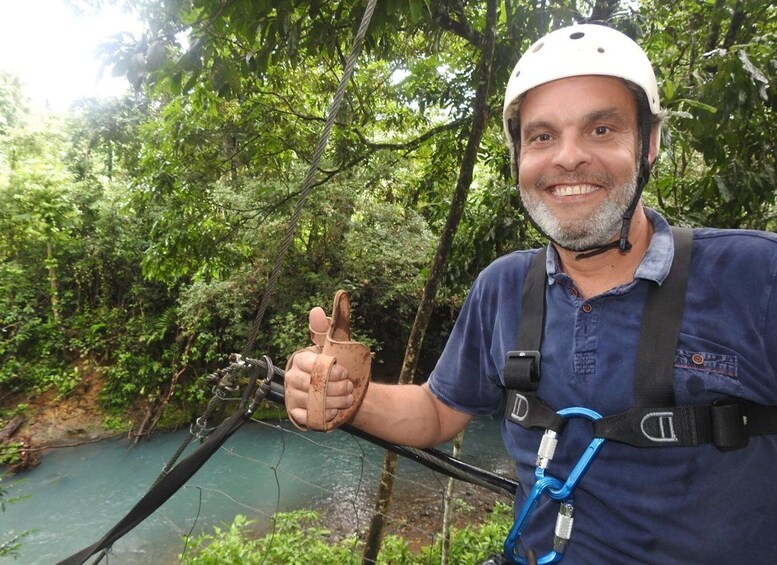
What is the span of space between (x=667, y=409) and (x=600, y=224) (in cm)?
42

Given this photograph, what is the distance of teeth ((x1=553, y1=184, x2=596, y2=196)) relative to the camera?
113cm

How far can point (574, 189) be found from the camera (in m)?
1.14

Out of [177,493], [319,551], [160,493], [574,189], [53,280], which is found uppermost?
[574,189]

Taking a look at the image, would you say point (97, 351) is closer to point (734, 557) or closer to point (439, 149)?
point (439, 149)

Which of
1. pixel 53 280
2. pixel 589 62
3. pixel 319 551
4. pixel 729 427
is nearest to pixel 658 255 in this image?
pixel 729 427

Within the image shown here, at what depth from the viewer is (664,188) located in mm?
2768

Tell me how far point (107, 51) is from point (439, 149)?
3040mm

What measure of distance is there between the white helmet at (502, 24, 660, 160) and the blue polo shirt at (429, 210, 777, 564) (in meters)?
Result: 0.36

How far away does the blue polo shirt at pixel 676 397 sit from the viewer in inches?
35.9

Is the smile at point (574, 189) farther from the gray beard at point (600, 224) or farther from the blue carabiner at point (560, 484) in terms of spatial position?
the blue carabiner at point (560, 484)

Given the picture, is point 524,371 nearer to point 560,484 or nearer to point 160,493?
point 560,484

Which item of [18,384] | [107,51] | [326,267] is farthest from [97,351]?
[107,51]

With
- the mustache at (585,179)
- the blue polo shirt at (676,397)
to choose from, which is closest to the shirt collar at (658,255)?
the blue polo shirt at (676,397)

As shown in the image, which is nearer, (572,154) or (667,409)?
(667,409)
